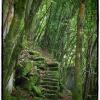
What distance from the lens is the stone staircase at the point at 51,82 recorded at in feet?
6.32


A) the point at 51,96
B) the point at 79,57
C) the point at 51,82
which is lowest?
the point at 51,96

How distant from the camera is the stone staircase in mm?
1928

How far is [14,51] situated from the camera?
195cm

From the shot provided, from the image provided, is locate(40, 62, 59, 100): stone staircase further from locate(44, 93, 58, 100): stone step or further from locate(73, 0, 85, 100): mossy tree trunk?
locate(73, 0, 85, 100): mossy tree trunk

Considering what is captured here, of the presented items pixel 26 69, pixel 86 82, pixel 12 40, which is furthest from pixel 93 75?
pixel 12 40

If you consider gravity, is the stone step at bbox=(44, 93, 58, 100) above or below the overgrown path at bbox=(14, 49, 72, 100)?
below

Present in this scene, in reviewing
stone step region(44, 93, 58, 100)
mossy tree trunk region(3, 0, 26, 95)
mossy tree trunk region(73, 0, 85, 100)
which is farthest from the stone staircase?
mossy tree trunk region(3, 0, 26, 95)

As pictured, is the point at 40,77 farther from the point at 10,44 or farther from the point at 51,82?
the point at 10,44

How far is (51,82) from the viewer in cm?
193

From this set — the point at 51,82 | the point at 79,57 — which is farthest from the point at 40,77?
the point at 79,57

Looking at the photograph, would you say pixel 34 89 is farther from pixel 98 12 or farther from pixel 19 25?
pixel 98 12

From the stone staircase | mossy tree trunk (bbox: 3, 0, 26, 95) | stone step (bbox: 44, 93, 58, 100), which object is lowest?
stone step (bbox: 44, 93, 58, 100)

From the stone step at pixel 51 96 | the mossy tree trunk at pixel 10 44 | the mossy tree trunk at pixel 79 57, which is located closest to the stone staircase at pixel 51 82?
the stone step at pixel 51 96

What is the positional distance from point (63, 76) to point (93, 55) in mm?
271
